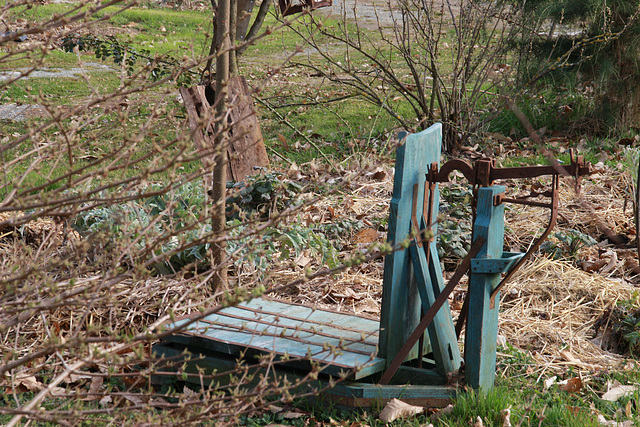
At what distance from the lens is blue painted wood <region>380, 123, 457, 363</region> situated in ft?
8.34

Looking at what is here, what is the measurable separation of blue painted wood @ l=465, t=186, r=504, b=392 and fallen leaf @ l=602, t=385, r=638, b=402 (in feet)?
1.84

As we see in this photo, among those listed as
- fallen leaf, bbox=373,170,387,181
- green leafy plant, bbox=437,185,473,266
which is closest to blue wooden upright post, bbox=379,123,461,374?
green leafy plant, bbox=437,185,473,266

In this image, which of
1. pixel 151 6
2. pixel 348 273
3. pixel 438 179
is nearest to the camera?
pixel 438 179

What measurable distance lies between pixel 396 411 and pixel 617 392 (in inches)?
40.1

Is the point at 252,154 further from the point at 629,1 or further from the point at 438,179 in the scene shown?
A: the point at 629,1

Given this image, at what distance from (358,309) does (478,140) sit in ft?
11.3

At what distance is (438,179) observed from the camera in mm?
2613

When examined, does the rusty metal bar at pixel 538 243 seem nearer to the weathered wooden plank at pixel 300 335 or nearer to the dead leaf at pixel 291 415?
the weathered wooden plank at pixel 300 335

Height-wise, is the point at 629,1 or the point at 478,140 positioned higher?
the point at 629,1

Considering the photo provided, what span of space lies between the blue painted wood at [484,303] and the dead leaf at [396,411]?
0.25m

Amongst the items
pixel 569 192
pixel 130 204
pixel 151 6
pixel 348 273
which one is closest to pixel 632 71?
pixel 569 192

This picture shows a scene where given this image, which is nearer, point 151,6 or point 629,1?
point 629,1

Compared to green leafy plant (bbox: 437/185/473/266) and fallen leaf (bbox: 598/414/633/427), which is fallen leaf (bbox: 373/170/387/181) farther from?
fallen leaf (bbox: 598/414/633/427)

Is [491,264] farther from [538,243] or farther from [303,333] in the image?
[303,333]
